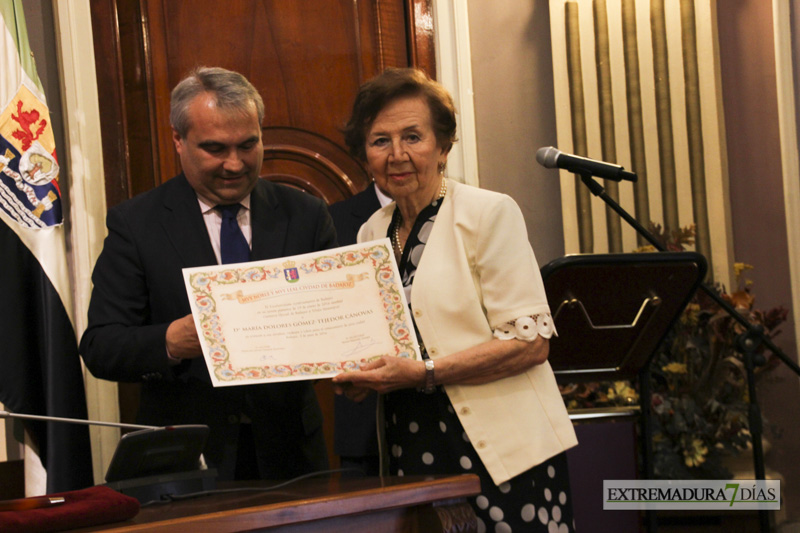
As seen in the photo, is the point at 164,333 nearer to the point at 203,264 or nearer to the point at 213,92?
the point at 203,264

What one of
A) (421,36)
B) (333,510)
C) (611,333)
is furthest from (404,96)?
(421,36)

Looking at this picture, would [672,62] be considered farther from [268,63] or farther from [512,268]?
[512,268]

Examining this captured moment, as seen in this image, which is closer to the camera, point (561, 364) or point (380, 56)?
point (561, 364)

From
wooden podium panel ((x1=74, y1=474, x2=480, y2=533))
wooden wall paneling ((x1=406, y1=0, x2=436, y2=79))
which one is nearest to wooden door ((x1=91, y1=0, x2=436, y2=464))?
wooden wall paneling ((x1=406, y1=0, x2=436, y2=79))

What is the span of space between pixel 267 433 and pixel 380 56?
2213 millimetres

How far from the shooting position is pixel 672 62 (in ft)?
12.8

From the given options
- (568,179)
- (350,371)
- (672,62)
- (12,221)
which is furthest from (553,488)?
(672,62)

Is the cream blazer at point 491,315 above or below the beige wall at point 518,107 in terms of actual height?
below

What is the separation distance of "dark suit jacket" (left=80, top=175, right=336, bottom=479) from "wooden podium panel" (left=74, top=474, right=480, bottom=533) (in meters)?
0.57

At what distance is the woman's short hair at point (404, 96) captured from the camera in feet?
6.68

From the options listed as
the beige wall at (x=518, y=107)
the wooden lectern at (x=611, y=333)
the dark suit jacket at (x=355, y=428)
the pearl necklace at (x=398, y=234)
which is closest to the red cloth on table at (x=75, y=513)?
the pearl necklace at (x=398, y=234)

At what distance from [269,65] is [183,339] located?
2.05m

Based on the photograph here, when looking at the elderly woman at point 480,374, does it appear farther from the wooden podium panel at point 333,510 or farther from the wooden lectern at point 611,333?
the wooden lectern at point 611,333

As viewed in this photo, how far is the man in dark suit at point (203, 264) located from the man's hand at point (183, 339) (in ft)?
0.16
